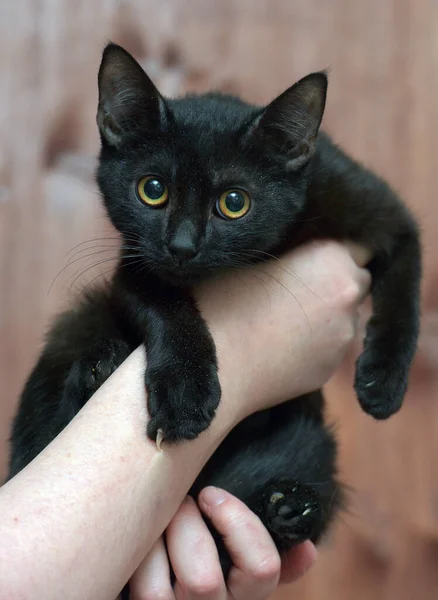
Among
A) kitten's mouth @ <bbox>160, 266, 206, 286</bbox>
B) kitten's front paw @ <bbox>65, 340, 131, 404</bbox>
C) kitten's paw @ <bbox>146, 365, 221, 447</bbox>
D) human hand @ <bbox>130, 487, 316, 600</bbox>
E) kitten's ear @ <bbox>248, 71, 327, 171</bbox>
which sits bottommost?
human hand @ <bbox>130, 487, 316, 600</bbox>

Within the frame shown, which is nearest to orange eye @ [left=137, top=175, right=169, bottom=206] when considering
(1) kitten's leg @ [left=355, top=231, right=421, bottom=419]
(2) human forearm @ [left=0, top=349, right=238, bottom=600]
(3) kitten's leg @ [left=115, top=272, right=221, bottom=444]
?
(3) kitten's leg @ [left=115, top=272, right=221, bottom=444]

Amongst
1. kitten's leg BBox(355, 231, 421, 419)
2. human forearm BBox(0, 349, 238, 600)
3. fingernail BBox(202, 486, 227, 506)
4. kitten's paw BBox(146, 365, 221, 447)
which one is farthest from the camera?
kitten's leg BBox(355, 231, 421, 419)

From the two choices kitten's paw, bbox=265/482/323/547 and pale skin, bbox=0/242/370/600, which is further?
kitten's paw, bbox=265/482/323/547

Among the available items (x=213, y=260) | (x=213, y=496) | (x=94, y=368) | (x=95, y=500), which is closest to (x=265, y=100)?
(x=213, y=260)

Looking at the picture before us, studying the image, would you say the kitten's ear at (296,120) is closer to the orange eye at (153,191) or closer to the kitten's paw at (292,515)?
the orange eye at (153,191)

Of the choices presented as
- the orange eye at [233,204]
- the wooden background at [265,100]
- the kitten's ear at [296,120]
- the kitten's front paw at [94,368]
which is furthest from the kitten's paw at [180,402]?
the wooden background at [265,100]

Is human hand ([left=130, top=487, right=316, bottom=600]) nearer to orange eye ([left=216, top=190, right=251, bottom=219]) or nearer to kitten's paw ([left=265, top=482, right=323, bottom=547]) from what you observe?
kitten's paw ([left=265, top=482, right=323, bottom=547])

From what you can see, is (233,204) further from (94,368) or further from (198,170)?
(94,368)

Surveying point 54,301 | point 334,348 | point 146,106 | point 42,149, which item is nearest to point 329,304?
point 334,348
